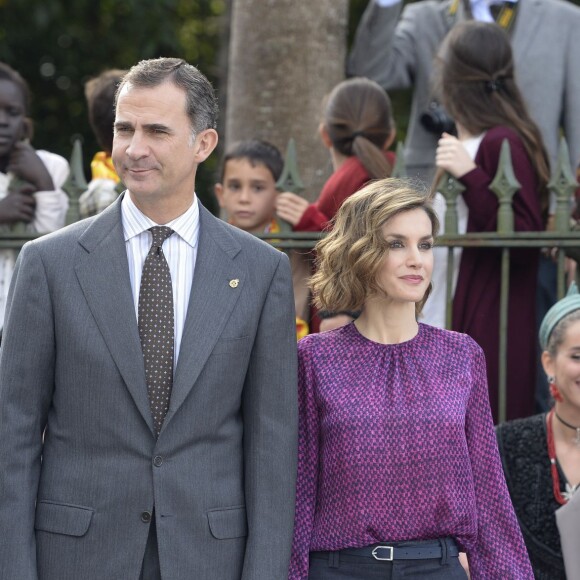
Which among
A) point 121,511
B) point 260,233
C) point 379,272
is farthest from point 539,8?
point 121,511

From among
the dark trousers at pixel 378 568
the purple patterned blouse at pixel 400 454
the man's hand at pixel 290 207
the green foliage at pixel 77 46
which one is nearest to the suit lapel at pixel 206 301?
the purple patterned blouse at pixel 400 454

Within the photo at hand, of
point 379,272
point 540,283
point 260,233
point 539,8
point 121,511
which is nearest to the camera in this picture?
point 121,511

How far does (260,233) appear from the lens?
5.29 meters

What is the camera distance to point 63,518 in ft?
10.8

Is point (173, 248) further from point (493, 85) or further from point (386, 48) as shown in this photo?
point (386, 48)

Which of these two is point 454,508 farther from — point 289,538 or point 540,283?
point 540,283

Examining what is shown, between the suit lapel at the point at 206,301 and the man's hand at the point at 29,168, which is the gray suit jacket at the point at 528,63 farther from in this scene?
the suit lapel at the point at 206,301

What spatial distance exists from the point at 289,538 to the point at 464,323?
215cm

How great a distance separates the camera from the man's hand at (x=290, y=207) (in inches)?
208

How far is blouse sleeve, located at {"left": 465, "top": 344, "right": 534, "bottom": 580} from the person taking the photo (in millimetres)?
3637

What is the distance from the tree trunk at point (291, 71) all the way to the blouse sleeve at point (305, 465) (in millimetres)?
3273

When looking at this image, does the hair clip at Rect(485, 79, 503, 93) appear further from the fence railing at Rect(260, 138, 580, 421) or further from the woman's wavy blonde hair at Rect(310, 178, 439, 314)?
the woman's wavy blonde hair at Rect(310, 178, 439, 314)

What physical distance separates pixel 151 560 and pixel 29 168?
248cm

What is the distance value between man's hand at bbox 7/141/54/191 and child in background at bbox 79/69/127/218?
18 cm
